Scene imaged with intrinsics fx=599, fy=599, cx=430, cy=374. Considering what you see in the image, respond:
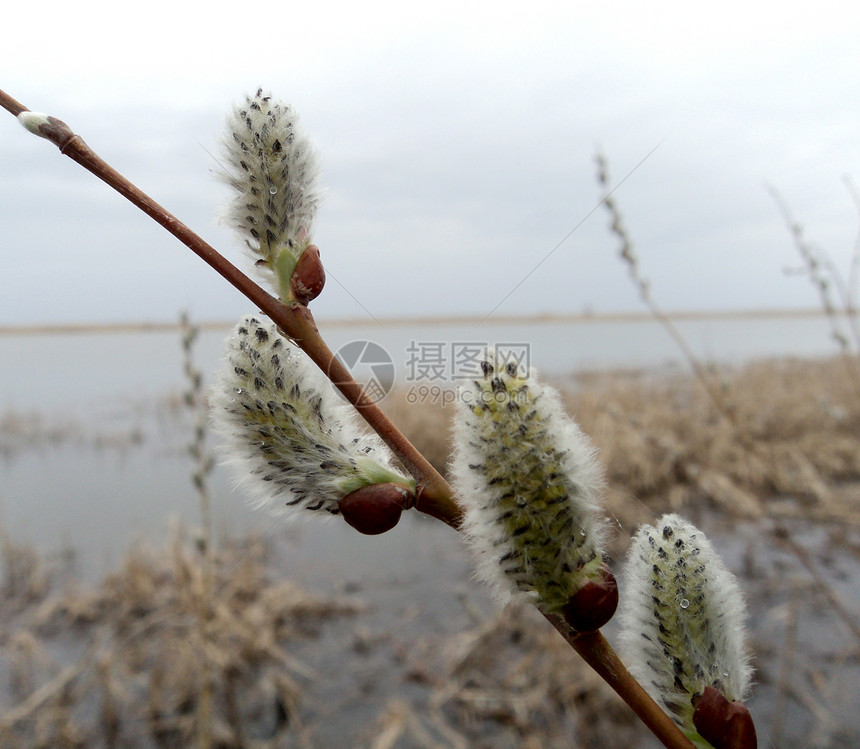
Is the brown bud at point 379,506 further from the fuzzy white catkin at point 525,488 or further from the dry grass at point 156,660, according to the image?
the dry grass at point 156,660

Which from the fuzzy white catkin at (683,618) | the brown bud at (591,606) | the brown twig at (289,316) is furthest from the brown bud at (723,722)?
the brown twig at (289,316)

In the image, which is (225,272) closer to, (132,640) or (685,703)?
(685,703)

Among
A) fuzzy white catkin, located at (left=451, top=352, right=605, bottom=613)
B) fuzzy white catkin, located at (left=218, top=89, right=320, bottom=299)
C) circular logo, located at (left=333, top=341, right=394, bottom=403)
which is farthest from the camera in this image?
circular logo, located at (left=333, top=341, right=394, bottom=403)

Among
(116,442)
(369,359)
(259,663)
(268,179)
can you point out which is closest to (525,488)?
(268,179)

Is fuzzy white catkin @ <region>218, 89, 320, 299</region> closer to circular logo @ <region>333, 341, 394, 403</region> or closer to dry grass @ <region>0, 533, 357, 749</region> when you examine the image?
circular logo @ <region>333, 341, 394, 403</region>

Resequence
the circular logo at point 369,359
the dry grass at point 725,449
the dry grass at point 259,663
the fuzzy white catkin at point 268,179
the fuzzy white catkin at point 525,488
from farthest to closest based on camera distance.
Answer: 1. the dry grass at point 725,449
2. the dry grass at point 259,663
3. the circular logo at point 369,359
4. the fuzzy white catkin at point 268,179
5. the fuzzy white catkin at point 525,488

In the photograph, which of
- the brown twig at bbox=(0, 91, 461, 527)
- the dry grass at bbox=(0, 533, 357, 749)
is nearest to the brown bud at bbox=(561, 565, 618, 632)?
the brown twig at bbox=(0, 91, 461, 527)
